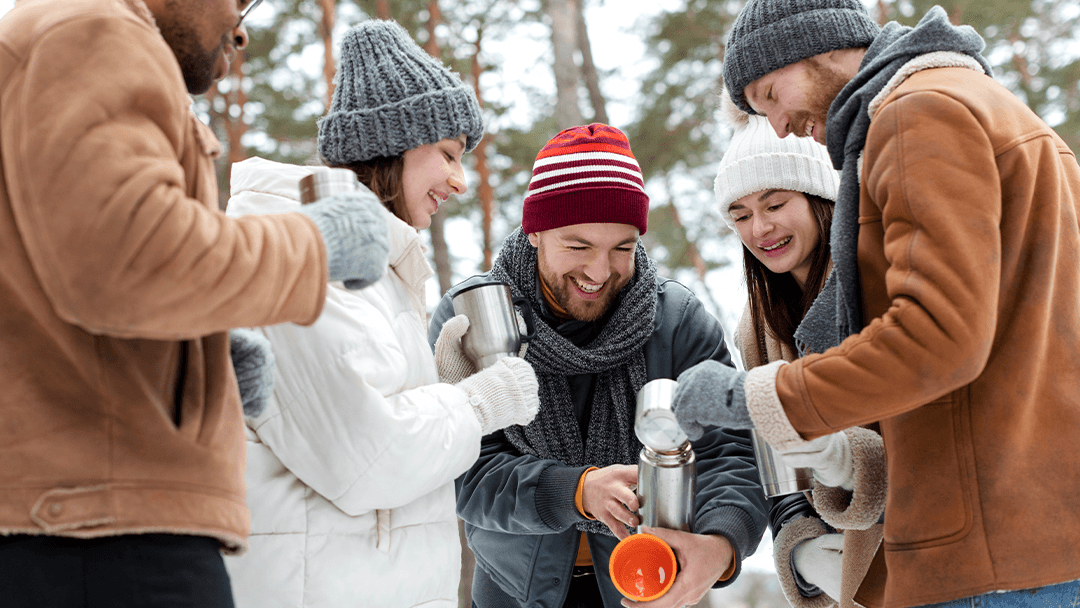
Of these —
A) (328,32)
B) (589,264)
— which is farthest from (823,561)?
(328,32)

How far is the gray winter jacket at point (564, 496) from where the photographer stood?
7.97 ft

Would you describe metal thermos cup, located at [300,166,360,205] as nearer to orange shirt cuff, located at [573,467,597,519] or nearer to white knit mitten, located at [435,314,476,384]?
white knit mitten, located at [435,314,476,384]

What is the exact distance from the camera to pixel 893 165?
1.54 m

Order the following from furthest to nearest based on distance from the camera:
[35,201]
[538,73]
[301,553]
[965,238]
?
[538,73] → [301,553] → [965,238] → [35,201]

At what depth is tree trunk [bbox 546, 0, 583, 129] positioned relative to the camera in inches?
318

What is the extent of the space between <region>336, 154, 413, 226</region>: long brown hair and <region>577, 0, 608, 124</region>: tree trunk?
605 cm

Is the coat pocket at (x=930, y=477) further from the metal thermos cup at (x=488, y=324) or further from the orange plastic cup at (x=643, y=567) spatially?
the metal thermos cup at (x=488, y=324)

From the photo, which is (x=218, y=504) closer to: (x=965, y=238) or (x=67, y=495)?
(x=67, y=495)

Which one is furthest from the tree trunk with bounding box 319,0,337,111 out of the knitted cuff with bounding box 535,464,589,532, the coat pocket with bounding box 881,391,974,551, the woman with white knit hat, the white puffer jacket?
the coat pocket with bounding box 881,391,974,551

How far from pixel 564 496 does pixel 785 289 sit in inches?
40.9

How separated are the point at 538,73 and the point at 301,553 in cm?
840

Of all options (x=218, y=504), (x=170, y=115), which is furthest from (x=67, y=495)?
(x=170, y=115)

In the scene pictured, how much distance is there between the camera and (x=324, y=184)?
1675 mm

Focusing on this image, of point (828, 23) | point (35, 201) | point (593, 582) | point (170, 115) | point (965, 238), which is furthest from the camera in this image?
point (593, 582)
